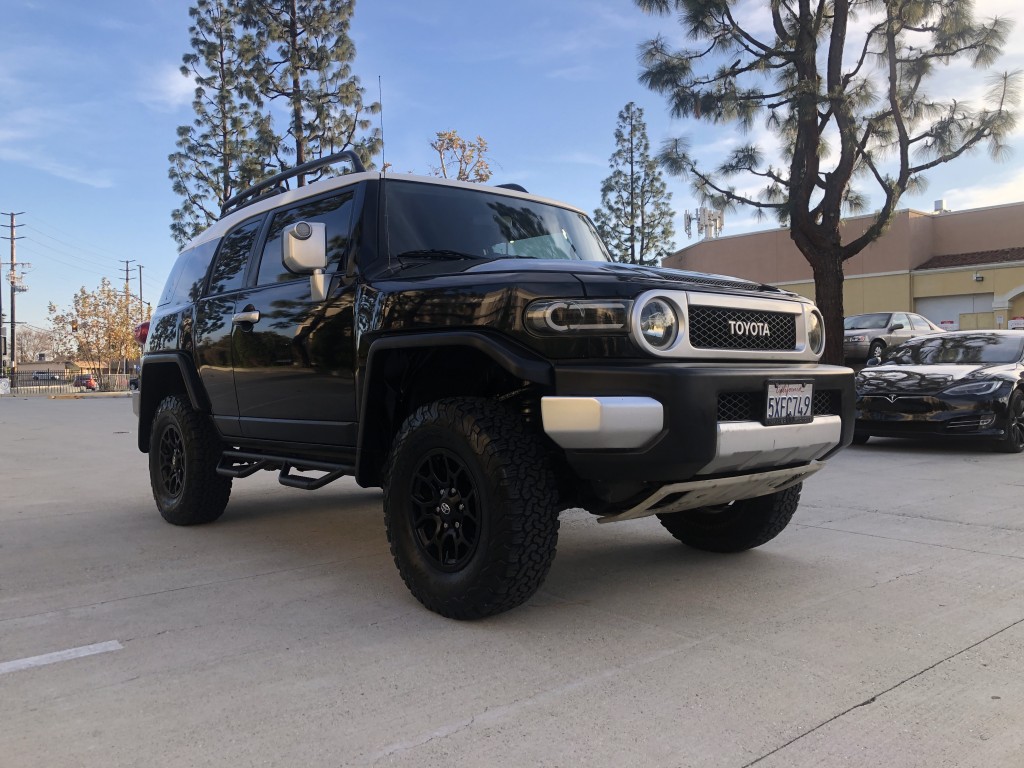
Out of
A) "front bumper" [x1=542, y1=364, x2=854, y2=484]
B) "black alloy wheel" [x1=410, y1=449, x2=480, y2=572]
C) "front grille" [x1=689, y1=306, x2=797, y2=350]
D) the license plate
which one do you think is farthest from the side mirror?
the license plate

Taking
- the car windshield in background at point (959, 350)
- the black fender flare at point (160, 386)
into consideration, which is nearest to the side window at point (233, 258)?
the black fender flare at point (160, 386)

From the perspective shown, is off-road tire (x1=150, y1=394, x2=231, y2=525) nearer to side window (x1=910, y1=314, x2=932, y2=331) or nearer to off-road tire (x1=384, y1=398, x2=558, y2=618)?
off-road tire (x1=384, y1=398, x2=558, y2=618)

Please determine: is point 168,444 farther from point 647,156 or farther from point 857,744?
point 647,156

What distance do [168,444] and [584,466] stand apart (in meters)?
3.68

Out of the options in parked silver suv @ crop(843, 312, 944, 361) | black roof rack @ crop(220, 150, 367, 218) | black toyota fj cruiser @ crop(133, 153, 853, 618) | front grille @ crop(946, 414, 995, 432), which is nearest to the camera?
black toyota fj cruiser @ crop(133, 153, 853, 618)

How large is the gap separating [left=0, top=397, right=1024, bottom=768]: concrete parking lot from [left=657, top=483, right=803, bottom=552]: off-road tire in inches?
4.5

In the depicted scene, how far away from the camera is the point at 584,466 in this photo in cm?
310

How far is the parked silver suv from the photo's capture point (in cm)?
2167

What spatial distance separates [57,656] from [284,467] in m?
1.97

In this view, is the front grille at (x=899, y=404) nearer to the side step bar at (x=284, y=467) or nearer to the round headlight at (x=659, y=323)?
the side step bar at (x=284, y=467)

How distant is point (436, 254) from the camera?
13.4 feet

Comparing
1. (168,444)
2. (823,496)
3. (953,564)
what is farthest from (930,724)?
(168,444)

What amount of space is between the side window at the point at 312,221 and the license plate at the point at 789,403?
2119mm

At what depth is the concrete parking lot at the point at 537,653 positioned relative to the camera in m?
2.33
